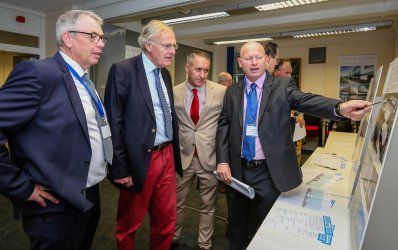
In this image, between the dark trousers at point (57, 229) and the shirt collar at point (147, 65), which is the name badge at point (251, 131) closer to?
the shirt collar at point (147, 65)

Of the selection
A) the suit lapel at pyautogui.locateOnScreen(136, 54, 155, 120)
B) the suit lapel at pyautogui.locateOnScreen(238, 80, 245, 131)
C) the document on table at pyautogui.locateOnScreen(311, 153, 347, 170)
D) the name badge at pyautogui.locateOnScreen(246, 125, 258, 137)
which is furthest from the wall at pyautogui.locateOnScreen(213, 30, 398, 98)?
the suit lapel at pyautogui.locateOnScreen(136, 54, 155, 120)

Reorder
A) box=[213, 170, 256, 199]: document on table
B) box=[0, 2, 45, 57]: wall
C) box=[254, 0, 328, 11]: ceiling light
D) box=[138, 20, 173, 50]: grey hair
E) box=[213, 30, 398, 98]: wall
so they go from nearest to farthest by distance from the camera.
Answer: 1. box=[213, 170, 256, 199]: document on table
2. box=[138, 20, 173, 50]: grey hair
3. box=[254, 0, 328, 11]: ceiling light
4. box=[0, 2, 45, 57]: wall
5. box=[213, 30, 398, 98]: wall

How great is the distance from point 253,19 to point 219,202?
3.78 m

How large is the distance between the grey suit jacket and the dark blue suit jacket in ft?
3.40

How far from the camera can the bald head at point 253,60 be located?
165 cm

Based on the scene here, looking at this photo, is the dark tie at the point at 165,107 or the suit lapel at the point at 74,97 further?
the dark tie at the point at 165,107

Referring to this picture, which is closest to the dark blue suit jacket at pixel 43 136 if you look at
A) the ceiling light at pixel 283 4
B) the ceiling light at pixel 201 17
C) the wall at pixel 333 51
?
the ceiling light at pixel 283 4

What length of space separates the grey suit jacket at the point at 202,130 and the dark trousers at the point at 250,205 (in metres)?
0.45

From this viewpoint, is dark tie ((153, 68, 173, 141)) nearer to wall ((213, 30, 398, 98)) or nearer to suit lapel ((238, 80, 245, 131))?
suit lapel ((238, 80, 245, 131))

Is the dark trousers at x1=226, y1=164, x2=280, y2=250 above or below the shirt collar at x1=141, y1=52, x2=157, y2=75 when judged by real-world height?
below

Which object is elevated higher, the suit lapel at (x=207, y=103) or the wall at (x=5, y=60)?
the wall at (x=5, y=60)

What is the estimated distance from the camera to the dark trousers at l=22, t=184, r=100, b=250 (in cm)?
116

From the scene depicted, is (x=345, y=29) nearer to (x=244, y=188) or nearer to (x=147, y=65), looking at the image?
(x=147, y=65)

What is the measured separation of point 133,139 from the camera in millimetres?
1668
